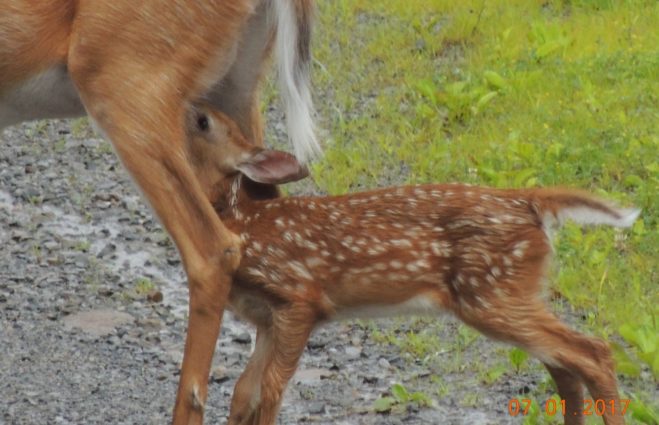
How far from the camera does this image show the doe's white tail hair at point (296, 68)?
238 inches

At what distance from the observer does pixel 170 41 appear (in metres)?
5.86

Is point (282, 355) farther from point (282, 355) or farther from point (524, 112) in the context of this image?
point (524, 112)

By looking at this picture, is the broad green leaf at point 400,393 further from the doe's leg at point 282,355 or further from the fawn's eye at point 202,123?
the fawn's eye at point 202,123

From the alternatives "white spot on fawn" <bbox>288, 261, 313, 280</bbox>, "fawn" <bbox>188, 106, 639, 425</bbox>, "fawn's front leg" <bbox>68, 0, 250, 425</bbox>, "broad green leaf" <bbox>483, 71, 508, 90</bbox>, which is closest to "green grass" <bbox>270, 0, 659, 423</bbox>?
"broad green leaf" <bbox>483, 71, 508, 90</bbox>

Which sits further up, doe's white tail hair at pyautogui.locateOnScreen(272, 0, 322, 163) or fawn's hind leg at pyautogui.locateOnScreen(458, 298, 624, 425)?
doe's white tail hair at pyautogui.locateOnScreen(272, 0, 322, 163)

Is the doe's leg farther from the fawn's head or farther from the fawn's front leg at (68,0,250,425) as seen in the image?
the fawn's head

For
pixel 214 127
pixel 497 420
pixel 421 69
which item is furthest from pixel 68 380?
pixel 421 69

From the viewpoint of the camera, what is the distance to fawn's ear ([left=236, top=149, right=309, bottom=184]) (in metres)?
6.06

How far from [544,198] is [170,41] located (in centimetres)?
143

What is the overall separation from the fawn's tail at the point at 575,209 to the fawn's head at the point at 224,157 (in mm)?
891

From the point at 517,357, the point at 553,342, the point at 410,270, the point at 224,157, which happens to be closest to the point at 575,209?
the point at 553,342
